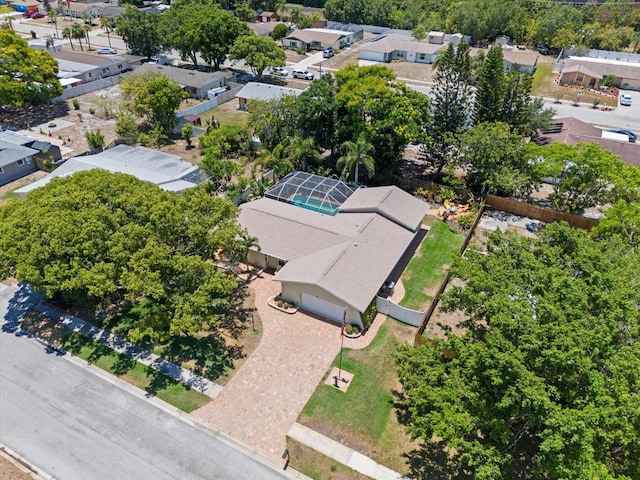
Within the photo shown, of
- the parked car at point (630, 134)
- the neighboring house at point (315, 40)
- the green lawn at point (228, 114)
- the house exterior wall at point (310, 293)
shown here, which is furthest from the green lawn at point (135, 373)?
the neighboring house at point (315, 40)

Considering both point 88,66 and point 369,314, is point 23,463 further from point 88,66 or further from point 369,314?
point 88,66

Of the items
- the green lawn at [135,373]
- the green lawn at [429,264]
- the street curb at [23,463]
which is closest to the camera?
the street curb at [23,463]

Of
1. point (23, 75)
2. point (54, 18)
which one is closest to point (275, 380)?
point (23, 75)

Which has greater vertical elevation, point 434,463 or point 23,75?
point 23,75

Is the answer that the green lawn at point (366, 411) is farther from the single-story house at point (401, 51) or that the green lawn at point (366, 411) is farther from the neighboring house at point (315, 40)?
the neighboring house at point (315, 40)

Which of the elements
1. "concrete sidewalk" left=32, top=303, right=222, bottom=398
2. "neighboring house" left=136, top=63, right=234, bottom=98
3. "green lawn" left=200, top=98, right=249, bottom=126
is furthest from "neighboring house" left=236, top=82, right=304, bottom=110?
"concrete sidewalk" left=32, top=303, right=222, bottom=398

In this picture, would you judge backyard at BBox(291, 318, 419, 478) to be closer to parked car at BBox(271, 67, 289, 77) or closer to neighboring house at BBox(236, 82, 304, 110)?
neighboring house at BBox(236, 82, 304, 110)
